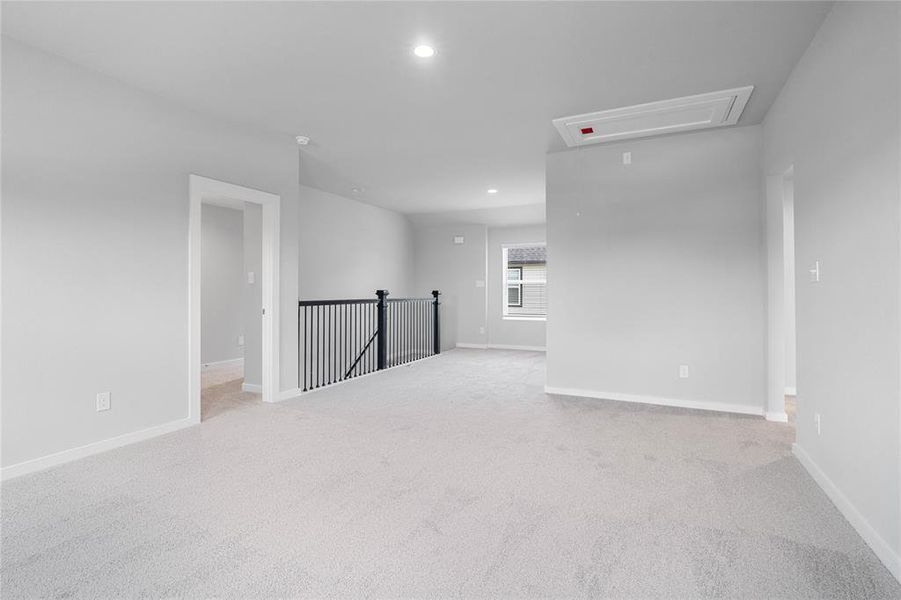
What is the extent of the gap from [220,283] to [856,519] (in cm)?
700

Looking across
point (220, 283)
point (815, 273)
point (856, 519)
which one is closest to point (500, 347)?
point (220, 283)

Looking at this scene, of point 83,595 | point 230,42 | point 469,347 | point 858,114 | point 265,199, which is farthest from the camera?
point 469,347

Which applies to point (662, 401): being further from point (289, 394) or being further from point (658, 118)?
point (289, 394)

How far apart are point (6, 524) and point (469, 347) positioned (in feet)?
22.5

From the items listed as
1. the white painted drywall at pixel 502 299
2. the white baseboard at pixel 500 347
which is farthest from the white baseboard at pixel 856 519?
the white painted drywall at pixel 502 299

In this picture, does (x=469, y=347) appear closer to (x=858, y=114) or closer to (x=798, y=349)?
(x=798, y=349)

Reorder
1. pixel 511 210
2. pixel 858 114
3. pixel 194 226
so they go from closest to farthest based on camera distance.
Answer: pixel 858 114 → pixel 194 226 → pixel 511 210

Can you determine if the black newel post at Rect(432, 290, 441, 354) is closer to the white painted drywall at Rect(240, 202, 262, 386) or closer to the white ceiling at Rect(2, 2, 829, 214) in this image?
the white painted drywall at Rect(240, 202, 262, 386)

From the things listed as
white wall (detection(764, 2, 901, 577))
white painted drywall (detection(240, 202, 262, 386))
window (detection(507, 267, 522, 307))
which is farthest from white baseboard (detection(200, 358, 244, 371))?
white wall (detection(764, 2, 901, 577))

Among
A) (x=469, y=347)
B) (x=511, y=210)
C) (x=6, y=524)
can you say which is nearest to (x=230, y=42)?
(x=6, y=524)

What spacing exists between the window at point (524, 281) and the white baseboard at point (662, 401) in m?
4.01

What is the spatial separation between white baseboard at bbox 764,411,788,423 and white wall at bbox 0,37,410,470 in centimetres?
448

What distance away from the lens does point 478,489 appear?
2334mm

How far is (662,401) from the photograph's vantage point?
160 inches
